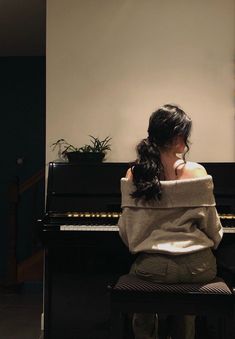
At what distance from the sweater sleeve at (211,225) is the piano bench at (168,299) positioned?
197mm

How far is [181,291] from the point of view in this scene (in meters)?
1.76

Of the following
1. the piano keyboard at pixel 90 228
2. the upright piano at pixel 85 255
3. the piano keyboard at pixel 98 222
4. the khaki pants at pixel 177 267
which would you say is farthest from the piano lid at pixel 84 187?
the khaki pants at pixel 177 267

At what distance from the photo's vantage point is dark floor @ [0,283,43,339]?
3098 mm

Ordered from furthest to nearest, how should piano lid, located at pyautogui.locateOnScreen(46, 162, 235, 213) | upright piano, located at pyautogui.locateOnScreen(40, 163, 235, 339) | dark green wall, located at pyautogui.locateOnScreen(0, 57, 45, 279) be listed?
dark green wall, located at pyautogui.locateOnScreen(0, 57, 45, 279), piano lid, located at pyautogui.locateOnScreen(46, 162, 235, 213), upright piano, located at pyautogui.locateOnScreen(40, 163, 235, 339)

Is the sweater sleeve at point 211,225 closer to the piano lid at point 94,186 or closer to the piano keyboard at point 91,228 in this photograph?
the piano keyboard at point 91,228

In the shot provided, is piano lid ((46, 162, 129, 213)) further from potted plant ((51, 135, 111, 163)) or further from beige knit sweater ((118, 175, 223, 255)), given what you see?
beige knit sweater ((118, 175, 223, 255))

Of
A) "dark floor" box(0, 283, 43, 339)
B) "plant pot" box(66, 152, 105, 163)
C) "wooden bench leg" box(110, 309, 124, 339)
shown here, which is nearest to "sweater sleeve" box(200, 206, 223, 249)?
"wooden bench leg" box(110, 309, 124, 339)

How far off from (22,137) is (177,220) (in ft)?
11.7

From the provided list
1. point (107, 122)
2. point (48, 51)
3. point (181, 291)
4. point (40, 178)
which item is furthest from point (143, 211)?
point (40, 178)

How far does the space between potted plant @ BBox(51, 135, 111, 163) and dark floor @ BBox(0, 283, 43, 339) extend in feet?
4.08

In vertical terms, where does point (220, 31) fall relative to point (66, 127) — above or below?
above

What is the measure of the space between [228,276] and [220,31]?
1.75 metres

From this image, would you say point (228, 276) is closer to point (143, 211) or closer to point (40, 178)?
point (143, 211)

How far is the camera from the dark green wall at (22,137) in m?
4.98
